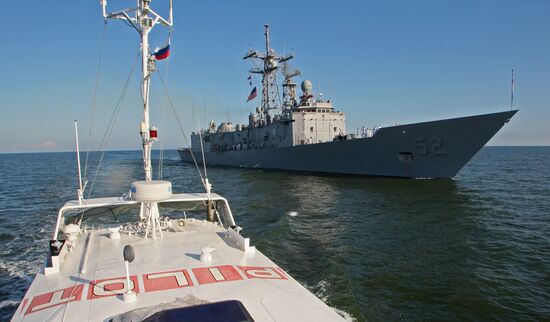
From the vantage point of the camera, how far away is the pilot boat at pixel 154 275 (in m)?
4.27

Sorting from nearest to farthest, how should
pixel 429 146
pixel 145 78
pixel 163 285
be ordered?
pixel 163 285, pixel 145 78, pixel 429 146

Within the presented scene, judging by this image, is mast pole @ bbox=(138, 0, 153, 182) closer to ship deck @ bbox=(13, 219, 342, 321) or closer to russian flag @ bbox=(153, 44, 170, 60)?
russian flag @ bbox=(153, 44, 170, 60)

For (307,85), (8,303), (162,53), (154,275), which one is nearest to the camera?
(154,275)

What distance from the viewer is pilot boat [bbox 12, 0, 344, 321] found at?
4273 mm

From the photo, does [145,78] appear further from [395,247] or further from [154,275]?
[395,247]

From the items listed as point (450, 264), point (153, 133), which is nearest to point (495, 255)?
point (450, 264)

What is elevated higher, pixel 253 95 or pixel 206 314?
pixel 253 95

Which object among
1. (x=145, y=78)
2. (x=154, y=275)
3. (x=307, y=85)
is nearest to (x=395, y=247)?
(x=154, y=275)

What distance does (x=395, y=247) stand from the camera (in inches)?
495

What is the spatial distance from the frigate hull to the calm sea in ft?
13.6

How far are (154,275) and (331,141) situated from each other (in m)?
32.3

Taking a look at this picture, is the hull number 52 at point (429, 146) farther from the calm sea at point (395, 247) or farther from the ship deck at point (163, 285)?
the ship deck at point (163, 285)

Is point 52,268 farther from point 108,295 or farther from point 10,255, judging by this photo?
point 10,255

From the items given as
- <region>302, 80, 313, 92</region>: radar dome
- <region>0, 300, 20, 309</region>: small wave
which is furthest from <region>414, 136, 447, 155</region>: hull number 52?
<region>0, 300, 20, 309</region>: small wave
